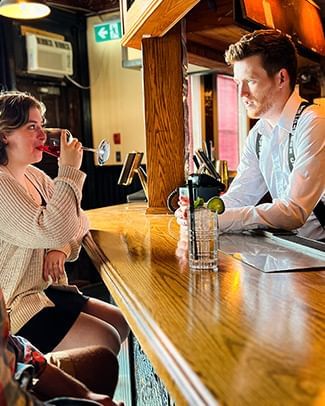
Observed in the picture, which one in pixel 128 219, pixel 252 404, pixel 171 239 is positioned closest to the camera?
pixel 252 404

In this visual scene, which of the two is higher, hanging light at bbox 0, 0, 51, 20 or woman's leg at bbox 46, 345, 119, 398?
hanging light at bbox 0, 0, 51, 20

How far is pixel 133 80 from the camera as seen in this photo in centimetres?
461

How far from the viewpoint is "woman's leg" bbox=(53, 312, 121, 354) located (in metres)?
1.43

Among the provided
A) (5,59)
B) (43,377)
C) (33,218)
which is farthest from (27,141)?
(5,59)

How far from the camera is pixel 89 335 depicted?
1.46m

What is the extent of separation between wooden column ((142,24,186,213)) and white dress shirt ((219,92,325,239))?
49cm

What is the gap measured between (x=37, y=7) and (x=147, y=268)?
2.30 m

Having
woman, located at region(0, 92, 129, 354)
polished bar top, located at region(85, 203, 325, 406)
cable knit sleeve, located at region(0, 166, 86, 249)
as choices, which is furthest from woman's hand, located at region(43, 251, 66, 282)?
polished bar top, located at region(85, 203, 325, 406)

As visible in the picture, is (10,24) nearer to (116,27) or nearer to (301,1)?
(116,27)

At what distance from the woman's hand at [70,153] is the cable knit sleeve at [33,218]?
0.37 ft

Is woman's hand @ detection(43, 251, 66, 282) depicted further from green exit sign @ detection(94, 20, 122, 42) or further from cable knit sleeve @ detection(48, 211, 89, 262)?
green exit sign @ detection(94, 20, 122, 42)

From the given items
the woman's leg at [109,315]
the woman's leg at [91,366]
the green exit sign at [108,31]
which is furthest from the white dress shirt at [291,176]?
the green exit sign at [108,31]

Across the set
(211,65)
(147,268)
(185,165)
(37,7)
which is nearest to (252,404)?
(147,268)

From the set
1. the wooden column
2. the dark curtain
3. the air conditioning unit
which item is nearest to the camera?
the wooden column
